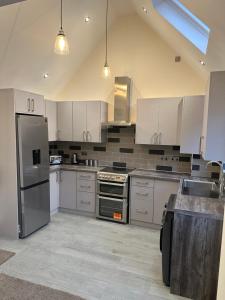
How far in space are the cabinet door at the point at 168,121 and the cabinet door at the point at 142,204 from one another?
0.91 meters

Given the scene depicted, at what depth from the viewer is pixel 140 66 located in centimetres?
407

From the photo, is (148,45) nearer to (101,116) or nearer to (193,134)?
(101,116)

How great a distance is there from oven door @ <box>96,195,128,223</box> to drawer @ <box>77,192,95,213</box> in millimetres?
136

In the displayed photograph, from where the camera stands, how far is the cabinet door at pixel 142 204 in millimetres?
3637

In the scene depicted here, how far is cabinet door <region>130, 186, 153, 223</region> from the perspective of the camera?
364 centimetres

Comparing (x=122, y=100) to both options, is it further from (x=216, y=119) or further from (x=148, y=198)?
(x=216, y=119)

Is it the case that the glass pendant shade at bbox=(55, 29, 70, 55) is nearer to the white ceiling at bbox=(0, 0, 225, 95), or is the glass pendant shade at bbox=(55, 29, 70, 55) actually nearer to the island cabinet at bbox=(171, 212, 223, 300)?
the white ceiling at bbox=(0, 0, 225, 95)

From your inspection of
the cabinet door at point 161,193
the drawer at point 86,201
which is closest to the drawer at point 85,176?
the drawer at point 86,201

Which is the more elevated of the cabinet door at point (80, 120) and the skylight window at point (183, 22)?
the skylight window at point (183, 22)

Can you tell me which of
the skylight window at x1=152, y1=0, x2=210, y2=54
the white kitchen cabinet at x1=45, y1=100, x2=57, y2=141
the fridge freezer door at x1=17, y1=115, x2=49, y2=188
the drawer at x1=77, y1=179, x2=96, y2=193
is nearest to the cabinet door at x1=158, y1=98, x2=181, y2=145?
the skylight window at x1=152, y1=0, x2=210, y2=54

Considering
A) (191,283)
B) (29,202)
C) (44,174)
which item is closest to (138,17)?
(44,174)

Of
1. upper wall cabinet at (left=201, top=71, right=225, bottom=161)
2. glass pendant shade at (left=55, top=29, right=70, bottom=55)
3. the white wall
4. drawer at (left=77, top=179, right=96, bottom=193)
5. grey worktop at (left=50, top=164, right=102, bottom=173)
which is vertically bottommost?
drawer at (left=77, top=179, right=96, bottom=193)

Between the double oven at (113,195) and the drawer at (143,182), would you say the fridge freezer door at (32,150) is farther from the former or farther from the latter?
the drawer at (143,182)

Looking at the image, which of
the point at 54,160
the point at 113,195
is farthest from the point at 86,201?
the point at 54,160
